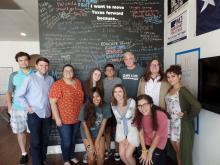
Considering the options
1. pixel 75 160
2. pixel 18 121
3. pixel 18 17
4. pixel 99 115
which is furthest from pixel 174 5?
pixel 18 17

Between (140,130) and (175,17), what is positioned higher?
(175,17)

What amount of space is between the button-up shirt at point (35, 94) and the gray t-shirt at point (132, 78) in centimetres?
116

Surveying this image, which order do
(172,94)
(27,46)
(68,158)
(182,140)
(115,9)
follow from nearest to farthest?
(182,140)
(172,94)
(68,158)
(115,9)
(27,46)

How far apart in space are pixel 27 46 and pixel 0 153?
21.7 feet

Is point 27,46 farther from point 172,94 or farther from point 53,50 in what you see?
point 172,94

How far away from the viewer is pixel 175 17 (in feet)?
10.9

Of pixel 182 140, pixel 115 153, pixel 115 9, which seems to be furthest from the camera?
pixel 115 9

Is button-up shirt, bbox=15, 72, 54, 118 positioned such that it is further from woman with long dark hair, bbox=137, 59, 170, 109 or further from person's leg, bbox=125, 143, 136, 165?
woman with long dark hair, bbox=137, 59, 170, 109

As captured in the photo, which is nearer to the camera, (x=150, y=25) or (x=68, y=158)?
(x=68, y=158)

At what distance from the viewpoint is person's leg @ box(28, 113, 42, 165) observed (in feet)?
9.14

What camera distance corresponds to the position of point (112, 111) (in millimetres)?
2912

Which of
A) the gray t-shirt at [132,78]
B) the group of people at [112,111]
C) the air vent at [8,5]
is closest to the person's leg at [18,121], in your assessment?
the group of people at [112,111]

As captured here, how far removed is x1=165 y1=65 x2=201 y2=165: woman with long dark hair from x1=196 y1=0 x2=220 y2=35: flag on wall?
22.1 inches

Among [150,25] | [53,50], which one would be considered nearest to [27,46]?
[53,50]
